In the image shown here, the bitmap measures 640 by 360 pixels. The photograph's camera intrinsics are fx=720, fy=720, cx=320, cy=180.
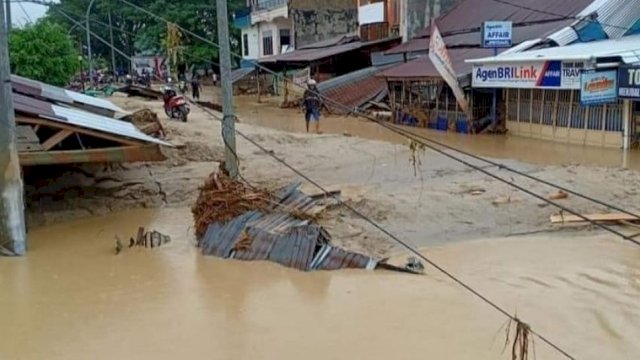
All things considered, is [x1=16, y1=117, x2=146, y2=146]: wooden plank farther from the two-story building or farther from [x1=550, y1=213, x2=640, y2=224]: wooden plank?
the two-story building

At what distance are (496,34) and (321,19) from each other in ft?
77.2

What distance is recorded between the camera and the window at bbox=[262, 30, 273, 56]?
156ft

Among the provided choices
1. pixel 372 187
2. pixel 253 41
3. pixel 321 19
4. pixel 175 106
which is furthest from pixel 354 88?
pixel 253 41

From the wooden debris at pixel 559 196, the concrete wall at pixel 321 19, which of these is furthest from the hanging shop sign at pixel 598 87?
the concrete wall at pixel 321 19

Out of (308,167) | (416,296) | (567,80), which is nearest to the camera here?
(416,296)

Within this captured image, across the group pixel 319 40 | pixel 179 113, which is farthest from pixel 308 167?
pixel 319 40

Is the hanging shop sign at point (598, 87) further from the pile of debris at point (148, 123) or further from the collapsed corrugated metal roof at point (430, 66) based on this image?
the pile of debris at point (148, 123)

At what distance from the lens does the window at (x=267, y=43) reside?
156 feet

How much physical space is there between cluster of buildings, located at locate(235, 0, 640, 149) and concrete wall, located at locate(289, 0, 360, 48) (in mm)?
7869

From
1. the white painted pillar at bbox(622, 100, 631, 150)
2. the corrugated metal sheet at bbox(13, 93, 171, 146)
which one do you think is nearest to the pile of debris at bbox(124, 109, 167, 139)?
the corrugated metal sheet at bbox(13, 93, 171, 146)

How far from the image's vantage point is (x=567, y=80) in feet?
58.2

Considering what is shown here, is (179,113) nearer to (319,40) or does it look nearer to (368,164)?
(368,164)

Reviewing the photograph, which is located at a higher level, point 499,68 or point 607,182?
point 499,68

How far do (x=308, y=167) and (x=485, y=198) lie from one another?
16.3 ft
